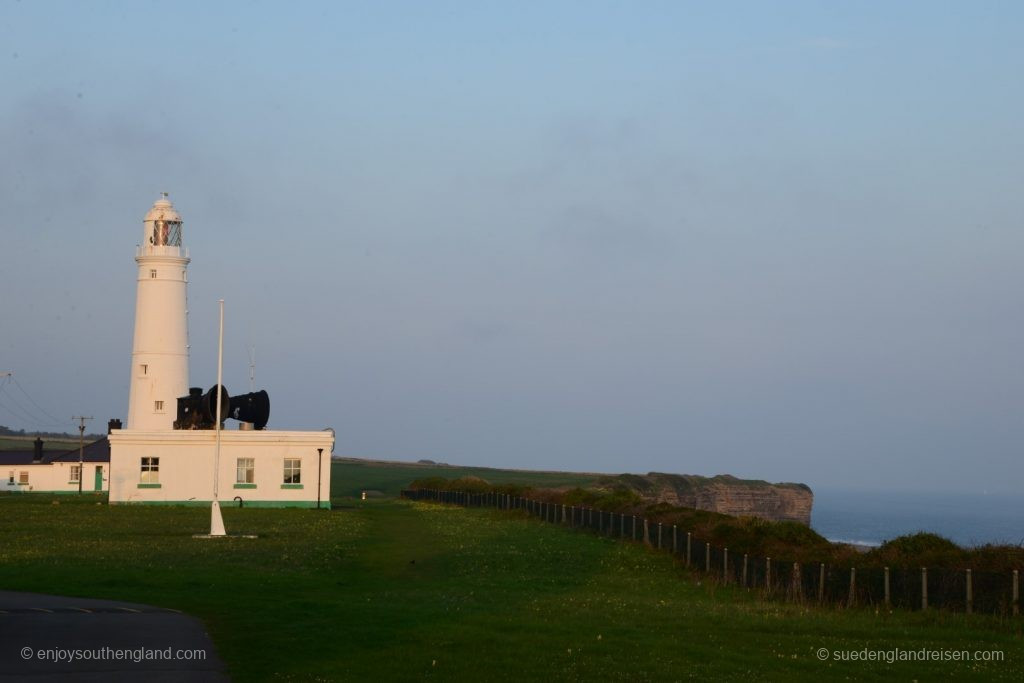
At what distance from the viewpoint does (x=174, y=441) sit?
2398 inches

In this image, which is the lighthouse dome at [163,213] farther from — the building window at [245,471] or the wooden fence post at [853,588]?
the wooden fence post at [853,588]

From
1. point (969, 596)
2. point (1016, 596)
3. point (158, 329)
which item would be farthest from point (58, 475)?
point (1016, 596)

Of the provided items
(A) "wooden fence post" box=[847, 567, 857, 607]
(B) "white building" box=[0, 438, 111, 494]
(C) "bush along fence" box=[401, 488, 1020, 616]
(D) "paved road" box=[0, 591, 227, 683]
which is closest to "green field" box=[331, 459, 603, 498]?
(B) "white building" box=[0, 438, 111, 494]

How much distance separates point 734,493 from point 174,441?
83806 millimetres

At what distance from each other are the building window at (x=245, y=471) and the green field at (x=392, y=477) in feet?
126

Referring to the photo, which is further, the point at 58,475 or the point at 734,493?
the point at 734,493

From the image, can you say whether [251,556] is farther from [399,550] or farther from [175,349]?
[175,349]

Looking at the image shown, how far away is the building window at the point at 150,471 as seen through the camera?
6069 cm

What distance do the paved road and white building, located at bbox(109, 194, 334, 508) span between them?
3967 cm

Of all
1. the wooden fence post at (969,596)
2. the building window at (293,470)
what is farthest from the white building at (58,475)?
the wooden fence post at (969,596)

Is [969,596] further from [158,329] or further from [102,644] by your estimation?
[158,329]

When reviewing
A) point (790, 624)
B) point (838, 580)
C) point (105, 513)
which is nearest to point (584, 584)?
point (838, 580)

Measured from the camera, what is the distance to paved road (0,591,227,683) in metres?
15.3

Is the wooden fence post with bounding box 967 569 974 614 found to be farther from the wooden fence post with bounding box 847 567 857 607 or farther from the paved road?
the paved road
